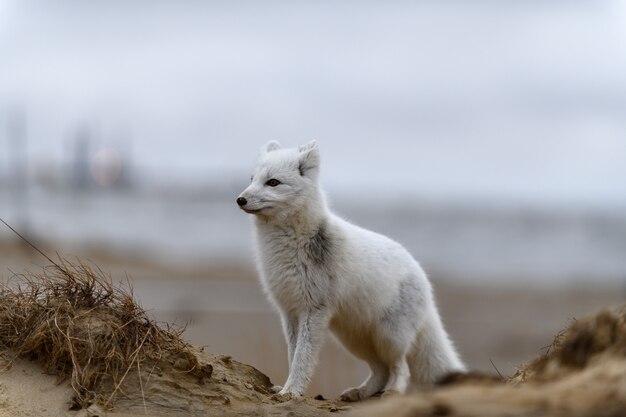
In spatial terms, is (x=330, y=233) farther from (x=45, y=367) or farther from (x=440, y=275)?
(x=440, y=275)

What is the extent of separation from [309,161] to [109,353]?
8.49ft

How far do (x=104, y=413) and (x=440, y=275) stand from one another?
22.3 m

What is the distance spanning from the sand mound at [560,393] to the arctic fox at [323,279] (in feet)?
10.7

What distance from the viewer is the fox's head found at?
27.5 feet

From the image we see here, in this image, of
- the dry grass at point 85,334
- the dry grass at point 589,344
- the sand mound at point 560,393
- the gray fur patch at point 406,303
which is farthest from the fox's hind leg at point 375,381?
the sand mound at point 560,393

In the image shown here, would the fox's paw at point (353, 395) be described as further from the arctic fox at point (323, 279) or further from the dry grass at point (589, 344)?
the dry grass at point (589, 344)

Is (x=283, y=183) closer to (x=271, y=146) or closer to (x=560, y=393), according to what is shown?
(x=271, y=146)

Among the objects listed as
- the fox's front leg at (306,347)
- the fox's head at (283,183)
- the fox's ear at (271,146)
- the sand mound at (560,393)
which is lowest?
the fox's front leg at (306,347)

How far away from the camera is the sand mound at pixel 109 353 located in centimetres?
688

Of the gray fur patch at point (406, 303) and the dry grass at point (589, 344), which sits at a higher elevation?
the dry grass at point (589, 344)

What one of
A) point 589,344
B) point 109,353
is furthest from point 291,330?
point 589,344

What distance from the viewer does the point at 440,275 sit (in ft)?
93.0

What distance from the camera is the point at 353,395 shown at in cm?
854

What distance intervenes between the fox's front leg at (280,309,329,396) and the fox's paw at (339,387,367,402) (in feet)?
1.51
